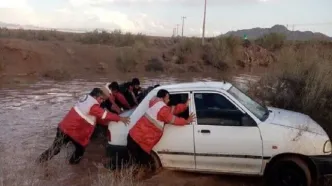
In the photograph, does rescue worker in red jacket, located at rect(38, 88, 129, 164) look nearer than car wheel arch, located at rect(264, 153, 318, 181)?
No

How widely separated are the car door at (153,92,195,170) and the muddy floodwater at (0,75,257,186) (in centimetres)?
36

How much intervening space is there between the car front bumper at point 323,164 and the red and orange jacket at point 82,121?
12.1 ft

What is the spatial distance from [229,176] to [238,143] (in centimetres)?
107

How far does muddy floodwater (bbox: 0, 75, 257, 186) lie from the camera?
6.47 meters

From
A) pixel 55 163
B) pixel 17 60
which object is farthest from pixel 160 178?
pixel 17 60

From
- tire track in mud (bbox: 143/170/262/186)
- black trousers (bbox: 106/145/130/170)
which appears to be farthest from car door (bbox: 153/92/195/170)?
black trousers (bbox: 106/145/130/170)

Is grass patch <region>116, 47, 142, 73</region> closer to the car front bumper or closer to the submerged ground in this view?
the submerged ground

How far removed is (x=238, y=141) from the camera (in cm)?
679

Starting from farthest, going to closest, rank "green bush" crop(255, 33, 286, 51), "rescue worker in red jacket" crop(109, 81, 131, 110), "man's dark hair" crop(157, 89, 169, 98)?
1. "green bush" crop(255, 33, 286, 51)
2. "rescue worker in red jacket" crop(109, 81, 131, 110)
3. "man's dark hair" crop(157, 89, 169, 98)

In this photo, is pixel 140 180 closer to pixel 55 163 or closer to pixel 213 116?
pixel 213 116

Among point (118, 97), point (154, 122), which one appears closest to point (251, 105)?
point (154, 122)

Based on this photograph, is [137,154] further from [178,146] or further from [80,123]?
[80,123]

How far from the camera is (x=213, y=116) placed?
23.1ft

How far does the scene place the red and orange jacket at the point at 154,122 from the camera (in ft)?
23.0
